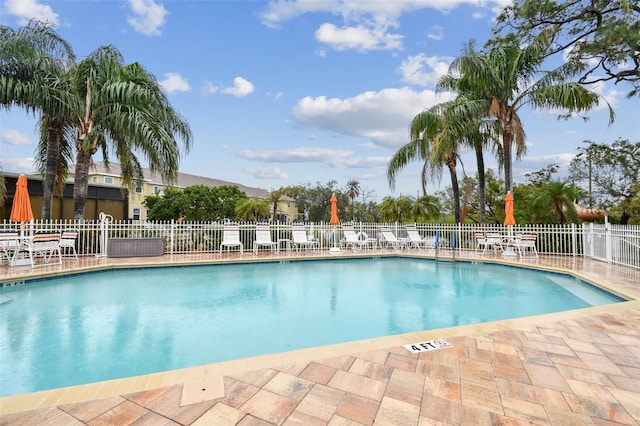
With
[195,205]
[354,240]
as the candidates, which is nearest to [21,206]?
[354,240]

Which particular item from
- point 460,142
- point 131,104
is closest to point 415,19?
point 460,142

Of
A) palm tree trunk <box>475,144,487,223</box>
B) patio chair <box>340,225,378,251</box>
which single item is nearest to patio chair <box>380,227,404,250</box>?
patio chair <box>340,225,378,251</box>

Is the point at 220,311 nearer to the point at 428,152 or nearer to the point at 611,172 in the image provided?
the point at 428,152

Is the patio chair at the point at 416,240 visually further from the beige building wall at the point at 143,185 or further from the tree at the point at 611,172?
the beige building wall at the point at 143,185

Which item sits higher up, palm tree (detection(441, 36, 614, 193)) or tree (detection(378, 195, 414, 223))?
palm tree (detection(441, 36, 614, 193))

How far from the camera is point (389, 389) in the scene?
248cm

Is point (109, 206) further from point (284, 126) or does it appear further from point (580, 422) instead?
point (580, 422)

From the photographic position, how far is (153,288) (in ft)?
23.9

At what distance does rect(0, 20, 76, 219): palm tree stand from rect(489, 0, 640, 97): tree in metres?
16.4

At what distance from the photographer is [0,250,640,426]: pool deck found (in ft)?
7.01

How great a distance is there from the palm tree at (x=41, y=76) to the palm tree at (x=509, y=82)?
1359 centimetres

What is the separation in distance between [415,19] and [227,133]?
9.88 metres

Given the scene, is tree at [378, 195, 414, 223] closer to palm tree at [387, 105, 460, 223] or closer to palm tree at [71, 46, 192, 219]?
palm tree at [387, 105, 460, 223]

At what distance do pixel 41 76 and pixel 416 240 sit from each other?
13727mm
